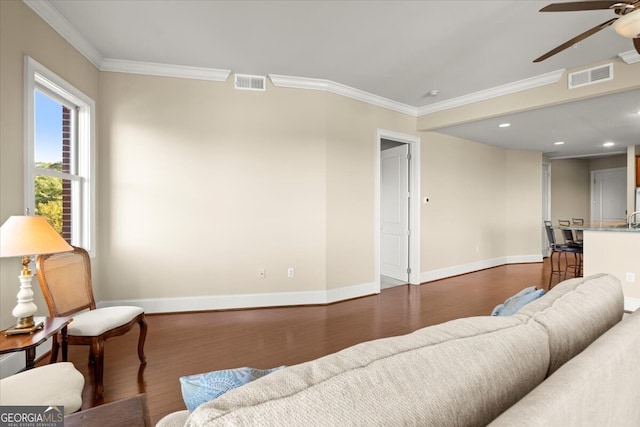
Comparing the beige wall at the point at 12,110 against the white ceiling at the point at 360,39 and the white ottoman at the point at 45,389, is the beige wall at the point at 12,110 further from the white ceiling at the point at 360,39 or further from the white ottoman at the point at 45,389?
the white ottoman at the point at 45,389

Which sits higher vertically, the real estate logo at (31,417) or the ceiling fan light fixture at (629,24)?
the ceiling fan light fixture at (629,24)

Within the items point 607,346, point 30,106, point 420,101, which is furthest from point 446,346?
point 420,101

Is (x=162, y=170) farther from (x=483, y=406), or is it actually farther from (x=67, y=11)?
(x=483, y=406)

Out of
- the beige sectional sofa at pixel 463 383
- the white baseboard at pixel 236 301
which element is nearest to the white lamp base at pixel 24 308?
the beige sectional sofa at pixel 463 383

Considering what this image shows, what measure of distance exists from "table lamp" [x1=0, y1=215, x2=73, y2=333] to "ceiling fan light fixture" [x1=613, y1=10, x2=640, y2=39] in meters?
3.83

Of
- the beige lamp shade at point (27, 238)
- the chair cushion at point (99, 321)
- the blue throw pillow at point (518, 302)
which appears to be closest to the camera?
the blue throw pillow at point (518, 302)

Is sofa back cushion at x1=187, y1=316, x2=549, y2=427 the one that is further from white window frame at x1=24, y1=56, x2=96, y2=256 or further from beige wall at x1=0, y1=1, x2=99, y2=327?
white window frame at x1=24, y1=56, x2=96, y2=256

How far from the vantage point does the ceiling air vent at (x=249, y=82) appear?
404 centimetres

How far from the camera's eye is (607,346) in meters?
0.83

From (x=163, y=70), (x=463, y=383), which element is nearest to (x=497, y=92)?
(x=163, y=70)

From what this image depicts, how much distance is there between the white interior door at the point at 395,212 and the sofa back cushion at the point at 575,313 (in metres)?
4.19

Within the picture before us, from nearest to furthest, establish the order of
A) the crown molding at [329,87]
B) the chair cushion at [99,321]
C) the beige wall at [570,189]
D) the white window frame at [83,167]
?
1. the chair cushion at [99,321]
2. the white window frame at [83,167]
3. the crown molding at [329,87]
4. the beige wall at [570,189]

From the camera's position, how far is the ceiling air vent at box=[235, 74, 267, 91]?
13.2 feet

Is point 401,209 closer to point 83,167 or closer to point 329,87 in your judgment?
point 329,87
